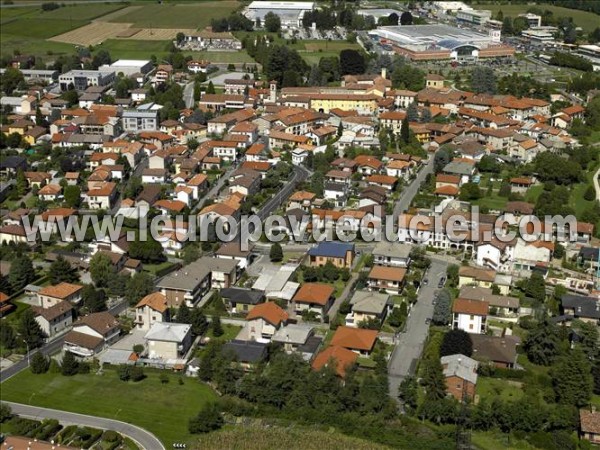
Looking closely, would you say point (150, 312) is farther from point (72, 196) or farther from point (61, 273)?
point (72, 196)

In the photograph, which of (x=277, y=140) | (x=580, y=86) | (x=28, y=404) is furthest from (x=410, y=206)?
(x=580, y=86)

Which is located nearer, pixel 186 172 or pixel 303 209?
pixel 303 209

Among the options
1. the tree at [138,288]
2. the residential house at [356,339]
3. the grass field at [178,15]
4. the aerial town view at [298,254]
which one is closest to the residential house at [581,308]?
the aerial town view at [298,254]

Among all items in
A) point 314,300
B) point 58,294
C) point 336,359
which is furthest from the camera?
point 58,294

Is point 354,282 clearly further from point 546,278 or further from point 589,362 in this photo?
point 589,362

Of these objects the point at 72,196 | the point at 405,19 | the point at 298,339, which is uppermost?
Answer: the point at 405,19

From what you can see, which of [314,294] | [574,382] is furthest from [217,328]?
[574,382]
